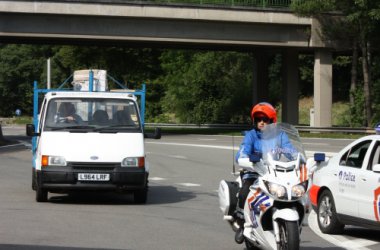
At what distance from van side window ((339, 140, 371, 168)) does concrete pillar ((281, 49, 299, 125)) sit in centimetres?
4073

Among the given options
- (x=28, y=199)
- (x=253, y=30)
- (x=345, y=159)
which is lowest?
(x=28, y=199)

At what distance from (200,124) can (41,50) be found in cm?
5166

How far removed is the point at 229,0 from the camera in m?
46.1

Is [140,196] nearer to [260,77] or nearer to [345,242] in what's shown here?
[345,242]

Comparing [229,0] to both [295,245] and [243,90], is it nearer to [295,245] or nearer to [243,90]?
[243,90]

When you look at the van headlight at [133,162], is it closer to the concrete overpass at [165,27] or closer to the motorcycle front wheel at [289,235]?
the motorcycle front wheel at [289,235]

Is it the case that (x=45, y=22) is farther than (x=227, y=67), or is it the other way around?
(x=227, y=67)

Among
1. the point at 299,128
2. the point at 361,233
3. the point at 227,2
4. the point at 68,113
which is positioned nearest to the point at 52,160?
the point at 68,113

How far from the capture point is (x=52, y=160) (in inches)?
571

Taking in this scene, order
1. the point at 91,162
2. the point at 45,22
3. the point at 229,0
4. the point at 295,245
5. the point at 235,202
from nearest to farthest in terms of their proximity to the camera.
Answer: the point at 295,245, the point at 235,202, the point at 91,162, the point at 45,22, the point at 229,0

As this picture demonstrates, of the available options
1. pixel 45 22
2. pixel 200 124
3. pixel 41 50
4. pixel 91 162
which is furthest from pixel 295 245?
pixel 41 50

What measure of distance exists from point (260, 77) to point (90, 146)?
41489mm

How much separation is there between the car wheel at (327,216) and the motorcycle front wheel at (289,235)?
3.47 meters

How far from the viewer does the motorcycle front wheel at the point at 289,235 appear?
8.02 metres
